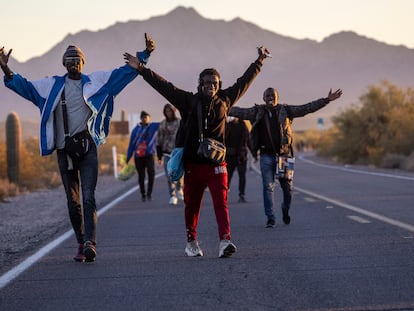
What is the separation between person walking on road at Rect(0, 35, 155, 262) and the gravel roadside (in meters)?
1.14

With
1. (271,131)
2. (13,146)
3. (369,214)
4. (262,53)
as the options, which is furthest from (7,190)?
(262,53)

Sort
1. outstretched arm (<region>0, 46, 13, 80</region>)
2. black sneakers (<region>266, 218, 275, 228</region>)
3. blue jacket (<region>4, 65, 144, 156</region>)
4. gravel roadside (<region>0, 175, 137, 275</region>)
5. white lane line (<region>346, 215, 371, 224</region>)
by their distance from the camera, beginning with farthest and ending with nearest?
1. white lane line (<region>346, 215, 371, 224</region>)
2. black sneakers (<region>266, 218, 275, 228</region>)
3. gravel roadside (<region>0, 175, 137, 275</region>)
4. blue jacket (<region>4, 65, 144, 156</region>)
5. outstretched arm (<region>0, 46, 13, 80</region>)

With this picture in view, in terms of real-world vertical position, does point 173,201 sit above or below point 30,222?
above

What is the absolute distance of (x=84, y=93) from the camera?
9.77 m

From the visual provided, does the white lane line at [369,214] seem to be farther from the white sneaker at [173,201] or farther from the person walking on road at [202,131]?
the person walking on road at [202,131]

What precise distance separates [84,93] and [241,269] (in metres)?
2.50

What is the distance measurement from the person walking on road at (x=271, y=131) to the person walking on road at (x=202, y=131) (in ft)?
9.64

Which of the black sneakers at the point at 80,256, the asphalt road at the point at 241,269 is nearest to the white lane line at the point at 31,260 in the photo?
the asphalt road at the point at 241,269

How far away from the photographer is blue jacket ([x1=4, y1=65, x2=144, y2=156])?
9.77 m

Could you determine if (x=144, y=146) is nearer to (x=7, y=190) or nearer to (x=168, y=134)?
(x=168, y=134)

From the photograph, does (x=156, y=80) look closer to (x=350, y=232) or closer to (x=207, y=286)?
(x=207, y=286)

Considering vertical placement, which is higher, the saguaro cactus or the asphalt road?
the saguaro cactus

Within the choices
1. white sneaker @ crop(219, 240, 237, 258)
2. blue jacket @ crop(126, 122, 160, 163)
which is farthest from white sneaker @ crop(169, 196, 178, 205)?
white sneaker @ crop(219, 240, 237, 258)

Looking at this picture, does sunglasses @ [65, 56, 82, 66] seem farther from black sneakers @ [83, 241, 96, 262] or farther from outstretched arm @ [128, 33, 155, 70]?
black sneakers @ [83, 241, 96, 262]
